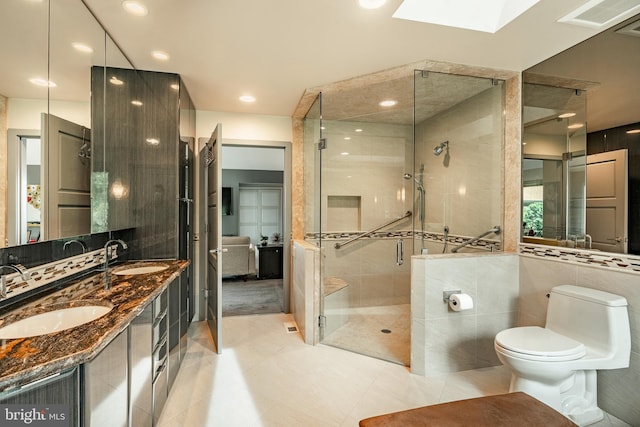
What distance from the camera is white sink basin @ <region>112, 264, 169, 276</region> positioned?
2270mm

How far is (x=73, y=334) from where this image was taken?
44.0 inches

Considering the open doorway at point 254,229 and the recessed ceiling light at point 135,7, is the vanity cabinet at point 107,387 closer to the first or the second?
the recessed ceiling light at point 135,7

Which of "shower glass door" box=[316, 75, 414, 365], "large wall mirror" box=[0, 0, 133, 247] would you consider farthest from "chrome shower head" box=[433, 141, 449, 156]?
"large wall mirror" box=[0, 0, 133, 247]

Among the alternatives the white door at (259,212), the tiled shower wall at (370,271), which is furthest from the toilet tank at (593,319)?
the white door at (259,212)

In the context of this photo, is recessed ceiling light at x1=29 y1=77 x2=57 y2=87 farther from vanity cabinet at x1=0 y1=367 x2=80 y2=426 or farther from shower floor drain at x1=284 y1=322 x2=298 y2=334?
shower floor drain at x1=284 y1=322 x2=298 y2=334

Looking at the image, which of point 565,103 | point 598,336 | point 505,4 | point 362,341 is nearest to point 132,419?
point 362,341

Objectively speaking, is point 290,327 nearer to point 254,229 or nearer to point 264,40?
point 264,40

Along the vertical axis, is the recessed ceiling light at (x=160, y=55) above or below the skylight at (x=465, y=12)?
below

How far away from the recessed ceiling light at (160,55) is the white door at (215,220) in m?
0.61

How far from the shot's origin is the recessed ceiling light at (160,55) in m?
2.29

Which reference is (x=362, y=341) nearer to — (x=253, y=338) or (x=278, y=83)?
(x=253, y=338)

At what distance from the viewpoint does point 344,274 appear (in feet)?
11.9

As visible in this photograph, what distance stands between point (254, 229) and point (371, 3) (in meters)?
7.00

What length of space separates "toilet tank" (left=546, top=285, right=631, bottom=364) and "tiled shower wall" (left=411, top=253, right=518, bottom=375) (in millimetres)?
432
